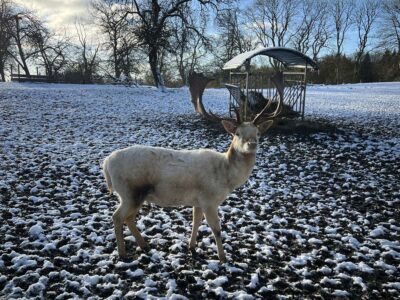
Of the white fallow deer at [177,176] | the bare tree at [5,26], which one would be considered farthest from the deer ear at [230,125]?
the bare tree at [5,26]

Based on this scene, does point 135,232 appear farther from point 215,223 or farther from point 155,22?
point 155,22

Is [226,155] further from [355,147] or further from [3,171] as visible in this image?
[355,147]

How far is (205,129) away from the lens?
575 inches

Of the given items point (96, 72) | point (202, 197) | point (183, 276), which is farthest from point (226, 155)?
point (96, 72)

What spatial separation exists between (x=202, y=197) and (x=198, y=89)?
203 cm

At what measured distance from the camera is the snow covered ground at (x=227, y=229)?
14.5ft

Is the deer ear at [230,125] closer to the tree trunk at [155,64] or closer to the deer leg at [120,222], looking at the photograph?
the deer leg at [120,222]

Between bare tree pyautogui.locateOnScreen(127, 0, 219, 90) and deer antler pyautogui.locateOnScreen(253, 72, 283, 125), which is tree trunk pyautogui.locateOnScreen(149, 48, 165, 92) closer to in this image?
bare tree pyautogui.locateOnScreen(127, 0, 219, 90)

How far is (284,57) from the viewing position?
17.2 meters

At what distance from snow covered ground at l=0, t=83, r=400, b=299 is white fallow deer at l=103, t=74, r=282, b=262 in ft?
1.93

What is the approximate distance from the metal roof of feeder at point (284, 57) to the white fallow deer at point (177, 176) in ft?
36.1

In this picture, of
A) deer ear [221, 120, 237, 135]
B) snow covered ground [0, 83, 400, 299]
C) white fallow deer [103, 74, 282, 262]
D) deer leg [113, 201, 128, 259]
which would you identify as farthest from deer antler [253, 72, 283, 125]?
deer leg [113, 201, 128, 259]

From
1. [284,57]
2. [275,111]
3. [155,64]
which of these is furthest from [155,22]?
[275,111]

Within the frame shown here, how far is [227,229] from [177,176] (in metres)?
Result: 1.76
